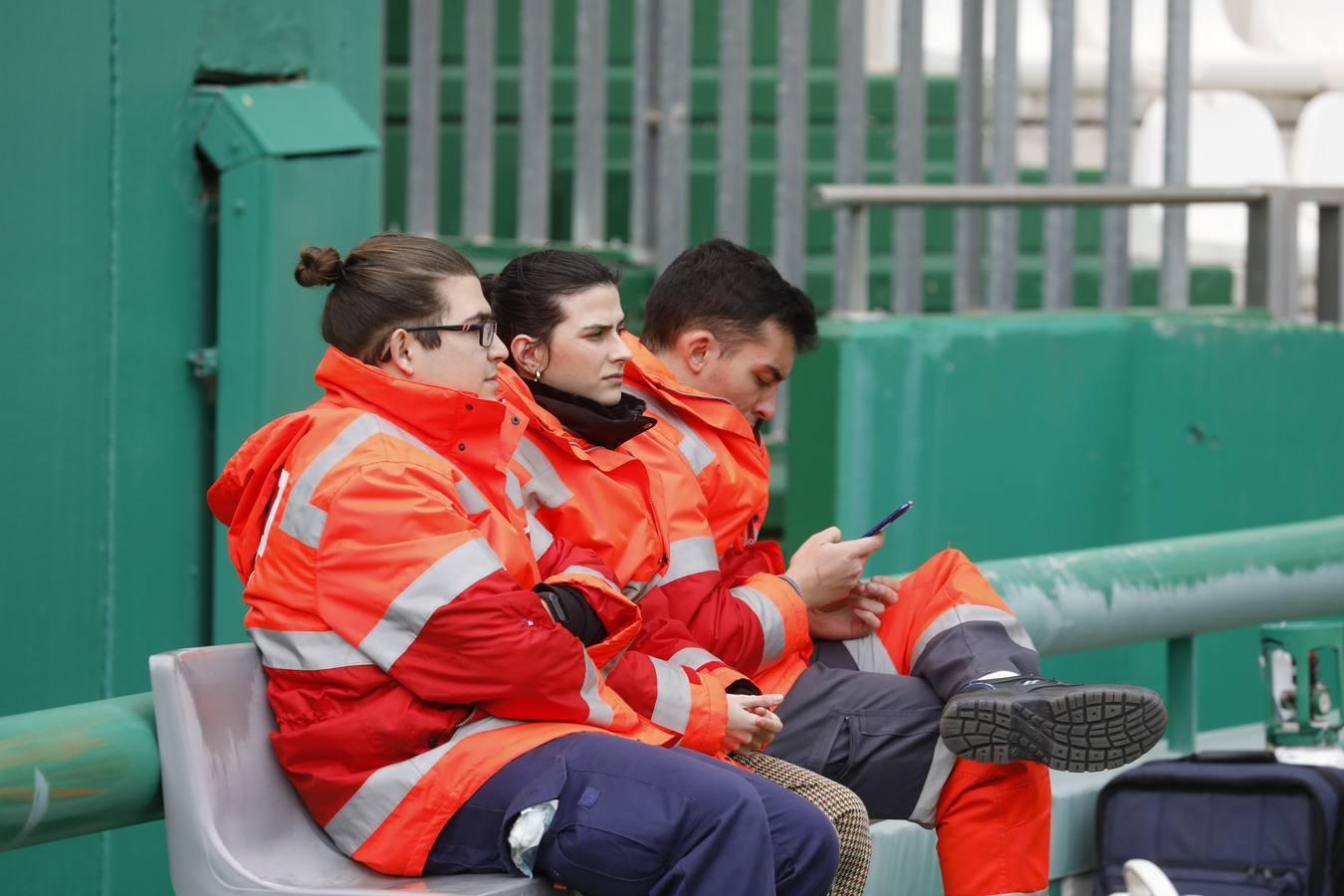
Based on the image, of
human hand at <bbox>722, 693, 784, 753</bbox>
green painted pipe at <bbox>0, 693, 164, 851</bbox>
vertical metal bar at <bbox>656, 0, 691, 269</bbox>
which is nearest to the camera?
green painted pipe at <bbox>0, 693, 164, 851</bbox>

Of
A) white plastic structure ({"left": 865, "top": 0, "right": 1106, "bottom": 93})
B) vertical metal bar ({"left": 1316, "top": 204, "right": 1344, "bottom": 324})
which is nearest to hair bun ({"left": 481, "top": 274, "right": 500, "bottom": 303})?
vertical metal bar ({"left": 1316, "top": 204, "right": 1344, "bottom": 324})

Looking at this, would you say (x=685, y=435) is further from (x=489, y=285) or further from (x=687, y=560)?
(x=489, y=285)

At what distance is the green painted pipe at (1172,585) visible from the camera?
370 cm

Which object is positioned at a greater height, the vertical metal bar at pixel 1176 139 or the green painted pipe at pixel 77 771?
the vertical metal bar at pixel 1176 139

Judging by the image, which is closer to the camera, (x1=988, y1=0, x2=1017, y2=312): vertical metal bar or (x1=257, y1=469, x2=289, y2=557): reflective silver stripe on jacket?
(x1=257, y1=469, x2=289, y2=557): reflective silver stripe on jacket

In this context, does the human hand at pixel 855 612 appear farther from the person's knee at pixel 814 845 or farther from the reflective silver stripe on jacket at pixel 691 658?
the person's knee at pixel 814 845

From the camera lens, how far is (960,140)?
25.8ft

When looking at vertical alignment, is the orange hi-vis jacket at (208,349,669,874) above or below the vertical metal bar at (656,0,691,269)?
below

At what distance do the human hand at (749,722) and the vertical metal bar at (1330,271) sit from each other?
5.06m

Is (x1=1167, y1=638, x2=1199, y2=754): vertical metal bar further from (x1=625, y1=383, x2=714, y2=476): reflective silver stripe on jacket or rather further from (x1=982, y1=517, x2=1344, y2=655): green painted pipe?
(x1=625, y1=383, x2=714, y2=476): reflective silver stripe on jacket

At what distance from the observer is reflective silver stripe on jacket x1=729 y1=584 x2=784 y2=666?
124 inches

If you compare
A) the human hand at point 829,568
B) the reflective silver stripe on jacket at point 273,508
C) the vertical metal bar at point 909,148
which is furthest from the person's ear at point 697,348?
the vertical metal bar at point 909,148

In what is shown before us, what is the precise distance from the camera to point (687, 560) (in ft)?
10.2

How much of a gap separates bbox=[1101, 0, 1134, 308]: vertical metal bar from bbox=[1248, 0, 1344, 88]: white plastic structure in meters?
3.11
